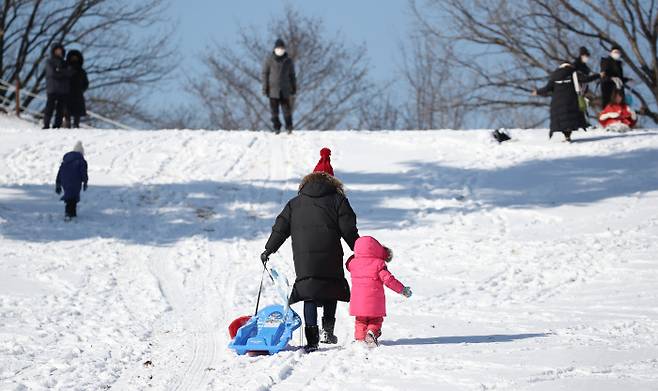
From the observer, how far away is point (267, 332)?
287 inches

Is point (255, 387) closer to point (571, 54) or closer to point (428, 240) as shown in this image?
point (428, 240)

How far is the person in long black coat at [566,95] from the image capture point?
17.2m

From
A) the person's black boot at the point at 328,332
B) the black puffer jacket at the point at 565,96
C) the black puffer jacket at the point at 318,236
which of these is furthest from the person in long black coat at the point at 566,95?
the person's black boot at the point at 328,332

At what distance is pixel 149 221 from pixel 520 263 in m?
5.53

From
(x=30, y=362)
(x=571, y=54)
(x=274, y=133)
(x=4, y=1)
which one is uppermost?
(x=4, y=1)

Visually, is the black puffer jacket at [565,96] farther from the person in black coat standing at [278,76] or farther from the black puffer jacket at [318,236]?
the black puffer jacket at [318,236]

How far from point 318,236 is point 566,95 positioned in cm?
1101

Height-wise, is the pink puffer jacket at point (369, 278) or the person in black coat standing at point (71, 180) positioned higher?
the person in black coat standing at point (71, 180)

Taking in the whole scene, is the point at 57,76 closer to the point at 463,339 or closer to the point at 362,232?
the point at 362,232

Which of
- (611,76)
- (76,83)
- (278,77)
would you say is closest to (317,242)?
(278,77)

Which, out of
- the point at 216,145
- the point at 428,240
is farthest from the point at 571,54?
the point at 428,240

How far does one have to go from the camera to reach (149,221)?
14.1 metres

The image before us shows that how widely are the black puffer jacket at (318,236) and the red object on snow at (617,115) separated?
13.8 metres

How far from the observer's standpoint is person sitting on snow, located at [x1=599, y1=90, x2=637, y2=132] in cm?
1980
